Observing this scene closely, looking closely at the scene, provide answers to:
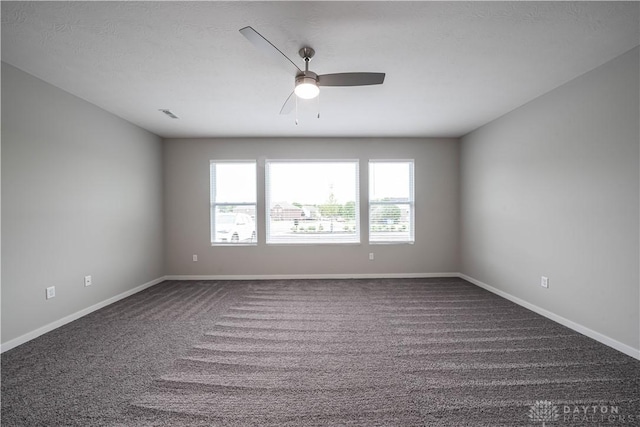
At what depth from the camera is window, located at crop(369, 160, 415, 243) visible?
4773 millimetres

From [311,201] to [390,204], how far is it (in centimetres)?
143

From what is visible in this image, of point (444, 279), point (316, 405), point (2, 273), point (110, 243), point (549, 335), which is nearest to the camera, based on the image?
point (316, 405)

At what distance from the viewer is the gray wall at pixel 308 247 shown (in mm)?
4668

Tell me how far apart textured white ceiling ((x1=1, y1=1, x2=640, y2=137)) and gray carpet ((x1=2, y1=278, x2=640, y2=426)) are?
99.7 inches

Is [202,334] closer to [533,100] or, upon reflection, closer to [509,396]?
[509,396]

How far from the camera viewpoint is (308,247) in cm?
471

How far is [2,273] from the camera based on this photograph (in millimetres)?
2291

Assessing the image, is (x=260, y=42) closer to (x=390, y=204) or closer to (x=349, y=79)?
(x=349, y=79)

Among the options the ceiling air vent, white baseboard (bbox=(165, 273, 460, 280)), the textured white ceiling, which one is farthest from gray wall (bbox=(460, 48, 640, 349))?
the ceiling air vent

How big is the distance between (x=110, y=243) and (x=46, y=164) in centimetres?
123

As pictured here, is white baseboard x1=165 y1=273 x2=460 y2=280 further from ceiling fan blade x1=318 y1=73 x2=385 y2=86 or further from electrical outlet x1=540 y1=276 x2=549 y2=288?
ceiling fan blade x1=318 y1=73 x2=385 y2=86

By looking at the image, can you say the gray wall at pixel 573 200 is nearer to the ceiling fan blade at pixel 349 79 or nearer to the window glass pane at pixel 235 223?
the ceiling fan blade at pixel 349 79

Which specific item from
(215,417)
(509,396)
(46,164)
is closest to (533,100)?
(509,396)

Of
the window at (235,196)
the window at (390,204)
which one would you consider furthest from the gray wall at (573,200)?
the window at (235,196)
